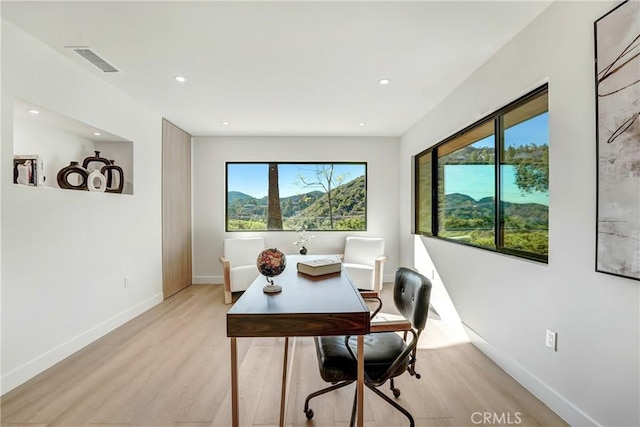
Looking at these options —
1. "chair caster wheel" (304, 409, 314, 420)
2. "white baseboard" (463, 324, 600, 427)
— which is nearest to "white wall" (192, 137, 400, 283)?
"white baseboard" (463, 324, 600, 427)

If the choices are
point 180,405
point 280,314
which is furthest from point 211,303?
point 280,314

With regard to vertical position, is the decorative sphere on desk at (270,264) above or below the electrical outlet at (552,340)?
above

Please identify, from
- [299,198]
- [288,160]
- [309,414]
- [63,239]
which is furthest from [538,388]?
[288,160]

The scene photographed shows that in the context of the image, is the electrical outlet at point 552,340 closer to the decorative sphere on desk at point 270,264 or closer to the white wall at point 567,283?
the white wall at point 567,283

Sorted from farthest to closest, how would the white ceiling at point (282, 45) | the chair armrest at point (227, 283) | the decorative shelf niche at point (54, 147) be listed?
the chair armrest at point (227, 283)
the decorative shelf niche at point (54, 147)
the white ceiling at point (282, 45)

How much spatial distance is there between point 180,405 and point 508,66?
3.30m

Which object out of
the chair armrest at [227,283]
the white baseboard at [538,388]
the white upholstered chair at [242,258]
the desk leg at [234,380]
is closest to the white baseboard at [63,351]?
the chair armrest at [227,283]

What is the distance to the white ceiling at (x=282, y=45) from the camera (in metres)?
1.90

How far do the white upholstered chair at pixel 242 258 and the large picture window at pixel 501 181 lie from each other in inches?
105

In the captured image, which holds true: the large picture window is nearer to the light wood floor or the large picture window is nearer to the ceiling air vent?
the light wood floor

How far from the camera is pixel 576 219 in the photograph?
1.68 metres

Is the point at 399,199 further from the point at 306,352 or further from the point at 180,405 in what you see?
the point at 180,405

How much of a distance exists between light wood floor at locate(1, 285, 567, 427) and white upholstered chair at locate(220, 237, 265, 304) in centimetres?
135

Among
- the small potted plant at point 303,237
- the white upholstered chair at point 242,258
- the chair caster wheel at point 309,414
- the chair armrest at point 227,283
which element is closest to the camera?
the chair caster wheel at point 309,414
